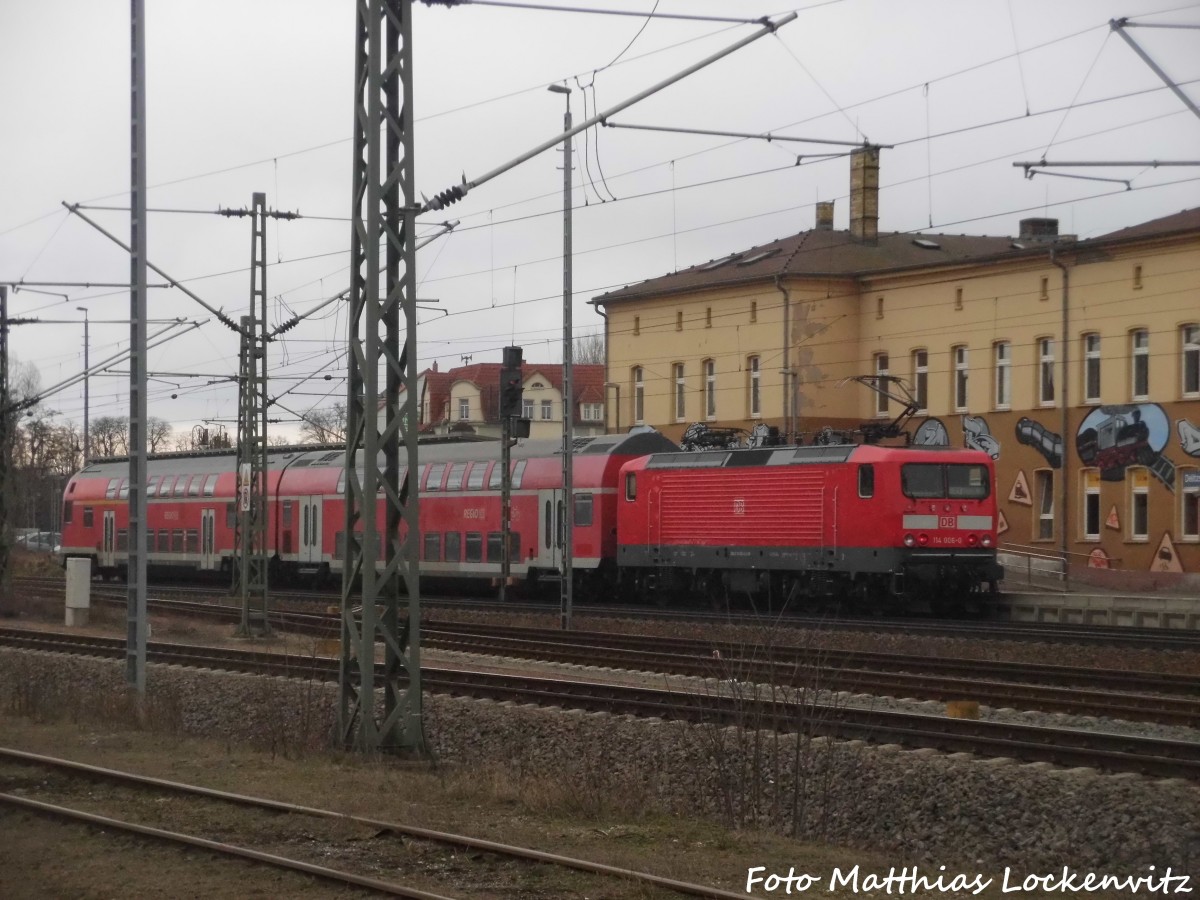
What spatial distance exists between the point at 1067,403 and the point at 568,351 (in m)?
20.1

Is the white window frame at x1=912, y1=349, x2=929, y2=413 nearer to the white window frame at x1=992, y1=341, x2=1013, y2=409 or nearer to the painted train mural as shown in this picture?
the white window frame at x1=992, y1=341, x2=1013, y2=409

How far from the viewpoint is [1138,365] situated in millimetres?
41531

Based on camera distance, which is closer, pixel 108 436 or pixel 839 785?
pixel 839 785

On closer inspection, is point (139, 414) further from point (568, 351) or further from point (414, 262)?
point (568, 351)

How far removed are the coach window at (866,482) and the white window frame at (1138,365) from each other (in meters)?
13.4

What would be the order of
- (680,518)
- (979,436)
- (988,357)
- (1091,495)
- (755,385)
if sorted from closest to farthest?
(680,518)
(1091,495)
(988,357)
(979,436)
(755,385)

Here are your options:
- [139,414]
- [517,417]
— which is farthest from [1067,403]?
[139,414]

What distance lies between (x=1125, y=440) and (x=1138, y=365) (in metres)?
2.04

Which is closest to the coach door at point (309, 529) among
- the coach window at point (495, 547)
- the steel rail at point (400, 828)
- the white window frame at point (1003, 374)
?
the coach window at point (495, 547)

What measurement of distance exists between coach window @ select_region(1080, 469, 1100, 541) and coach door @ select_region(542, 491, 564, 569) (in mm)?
15154

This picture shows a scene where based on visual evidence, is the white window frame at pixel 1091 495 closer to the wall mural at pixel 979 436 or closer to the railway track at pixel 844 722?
the wall mural at pixel 979 436

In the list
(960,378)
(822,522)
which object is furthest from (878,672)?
(960,378)

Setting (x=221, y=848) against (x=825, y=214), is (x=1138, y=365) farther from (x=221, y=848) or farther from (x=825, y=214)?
(x=221, y=848)

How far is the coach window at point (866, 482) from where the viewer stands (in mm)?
31297
